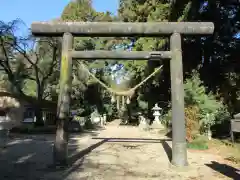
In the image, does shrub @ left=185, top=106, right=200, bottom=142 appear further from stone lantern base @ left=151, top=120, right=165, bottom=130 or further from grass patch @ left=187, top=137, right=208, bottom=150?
stone lantern base @ left=151, top=120, right=165, bottom=130

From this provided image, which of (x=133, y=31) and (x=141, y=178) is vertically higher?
(x=133, y=31)

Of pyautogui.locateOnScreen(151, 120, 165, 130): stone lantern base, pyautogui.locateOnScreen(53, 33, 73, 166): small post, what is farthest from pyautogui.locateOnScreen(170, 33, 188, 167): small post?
pyautogui.locateOnScreen(151, 120, 165, 130): stone lantern base

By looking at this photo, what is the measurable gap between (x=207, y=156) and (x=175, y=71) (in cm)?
334

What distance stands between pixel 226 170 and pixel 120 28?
4.38 metres

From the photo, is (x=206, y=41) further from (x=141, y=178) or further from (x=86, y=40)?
(x=86, y=40)

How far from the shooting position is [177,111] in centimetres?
639

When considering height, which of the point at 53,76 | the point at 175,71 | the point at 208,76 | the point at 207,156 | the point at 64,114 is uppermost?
the point at 53,76

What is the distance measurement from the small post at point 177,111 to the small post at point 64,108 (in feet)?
8.86

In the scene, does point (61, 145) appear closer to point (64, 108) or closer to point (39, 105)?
point (64, 108)

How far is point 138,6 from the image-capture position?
20.0 meters

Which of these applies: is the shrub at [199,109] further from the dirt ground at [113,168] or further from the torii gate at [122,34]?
the torii gate at [122,34]

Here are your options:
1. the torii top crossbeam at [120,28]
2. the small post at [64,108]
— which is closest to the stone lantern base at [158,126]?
the torii top crossbeam at [120,28]

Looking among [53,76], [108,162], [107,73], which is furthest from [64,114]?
[107,73]

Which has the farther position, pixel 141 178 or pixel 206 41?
pixel 206 41
